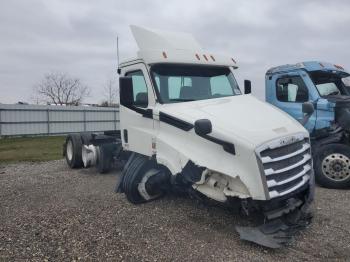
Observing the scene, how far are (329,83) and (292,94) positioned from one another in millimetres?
944

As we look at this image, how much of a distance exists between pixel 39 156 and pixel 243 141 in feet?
37.7

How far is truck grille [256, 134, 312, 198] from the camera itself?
14.9 feet

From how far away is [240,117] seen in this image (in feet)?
16.8

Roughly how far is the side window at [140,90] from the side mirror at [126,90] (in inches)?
13.6

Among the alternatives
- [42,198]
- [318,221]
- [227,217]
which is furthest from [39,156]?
[318,221]

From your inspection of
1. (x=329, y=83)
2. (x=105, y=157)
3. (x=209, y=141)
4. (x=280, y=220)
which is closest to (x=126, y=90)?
(x=209, y=141)

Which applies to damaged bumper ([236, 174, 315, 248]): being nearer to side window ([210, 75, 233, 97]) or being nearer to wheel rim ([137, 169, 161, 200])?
wheel rim ([137, 169, 161, 200])

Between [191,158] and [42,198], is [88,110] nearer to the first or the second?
[42,198]

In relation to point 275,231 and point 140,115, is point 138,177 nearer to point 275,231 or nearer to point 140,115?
point 140,115

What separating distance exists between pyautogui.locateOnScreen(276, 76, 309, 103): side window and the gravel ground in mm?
2706

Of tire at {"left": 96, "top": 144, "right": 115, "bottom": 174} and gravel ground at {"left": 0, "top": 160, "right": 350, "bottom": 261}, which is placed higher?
tire at {"left": 96, "top": 144, "right": 115, "bottom": 174}

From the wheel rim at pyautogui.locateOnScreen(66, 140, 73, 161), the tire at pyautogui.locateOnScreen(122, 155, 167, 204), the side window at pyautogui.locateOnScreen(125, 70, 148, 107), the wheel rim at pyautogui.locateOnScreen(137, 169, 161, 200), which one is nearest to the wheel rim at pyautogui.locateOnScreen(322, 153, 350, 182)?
the tire at pyautogui.locateOnScreen(122, 155, 167, 204)

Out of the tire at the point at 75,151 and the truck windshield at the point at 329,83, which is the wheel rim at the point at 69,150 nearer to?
the tire at the point at 75,151

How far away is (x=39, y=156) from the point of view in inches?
563
